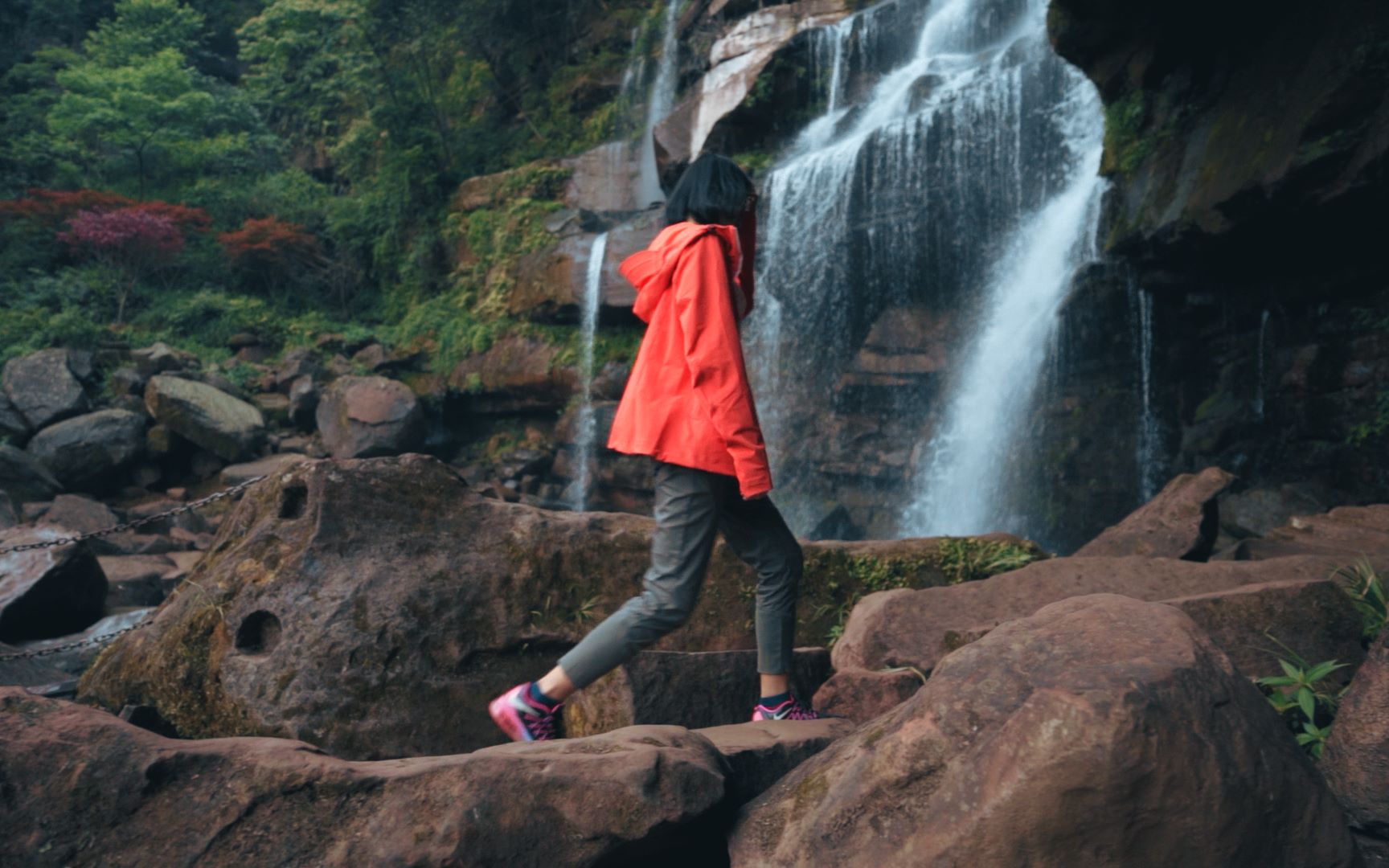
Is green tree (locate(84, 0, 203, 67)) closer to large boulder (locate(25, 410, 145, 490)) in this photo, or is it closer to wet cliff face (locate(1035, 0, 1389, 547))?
large boulder (locate(25, 410, 145, 490))

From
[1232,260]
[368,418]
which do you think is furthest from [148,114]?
[1232,260]

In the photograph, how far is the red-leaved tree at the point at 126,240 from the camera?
16.9 m

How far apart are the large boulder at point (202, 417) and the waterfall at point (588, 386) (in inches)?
185

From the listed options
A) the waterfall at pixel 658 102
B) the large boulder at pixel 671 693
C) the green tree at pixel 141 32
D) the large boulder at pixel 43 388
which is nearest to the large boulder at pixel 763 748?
the large boulder at pixel 671 693

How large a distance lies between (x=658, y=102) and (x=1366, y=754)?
17.5 m

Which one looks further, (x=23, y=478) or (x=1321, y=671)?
(x=23, y=478)

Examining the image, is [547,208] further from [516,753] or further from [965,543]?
[516,753]

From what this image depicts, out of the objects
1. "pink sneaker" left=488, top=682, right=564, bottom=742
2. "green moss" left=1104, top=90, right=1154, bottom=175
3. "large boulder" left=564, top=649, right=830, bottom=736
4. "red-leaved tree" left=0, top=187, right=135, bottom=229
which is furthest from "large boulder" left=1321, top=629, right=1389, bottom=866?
"red-leaved tree" left=0, top=187, right=135, bottom=229

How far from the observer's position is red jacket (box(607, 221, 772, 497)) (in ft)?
9.25

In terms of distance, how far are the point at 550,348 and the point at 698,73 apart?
5.65 meters

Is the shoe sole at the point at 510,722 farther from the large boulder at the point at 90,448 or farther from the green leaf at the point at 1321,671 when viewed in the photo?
the large boulder at the point at 90,448

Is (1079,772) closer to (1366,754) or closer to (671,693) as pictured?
(1366,754)

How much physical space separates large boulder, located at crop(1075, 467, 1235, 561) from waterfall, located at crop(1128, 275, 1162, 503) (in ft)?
12.4

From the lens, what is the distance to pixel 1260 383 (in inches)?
337
